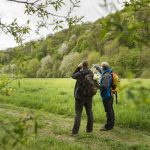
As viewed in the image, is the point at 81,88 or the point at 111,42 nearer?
the point at 111,42

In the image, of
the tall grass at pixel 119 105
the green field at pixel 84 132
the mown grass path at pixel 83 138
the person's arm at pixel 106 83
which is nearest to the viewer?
the tall grass at pixel 119 105

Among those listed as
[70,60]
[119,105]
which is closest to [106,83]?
[119,105]

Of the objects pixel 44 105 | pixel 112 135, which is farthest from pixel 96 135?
pixel 44 105

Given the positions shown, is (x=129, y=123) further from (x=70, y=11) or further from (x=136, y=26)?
(x=136, y=26)

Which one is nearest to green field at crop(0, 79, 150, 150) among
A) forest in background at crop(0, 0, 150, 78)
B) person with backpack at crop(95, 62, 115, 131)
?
person with backpack at crop(95, 62, 115, 131)

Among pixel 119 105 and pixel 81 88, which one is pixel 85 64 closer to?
pixel 81 88

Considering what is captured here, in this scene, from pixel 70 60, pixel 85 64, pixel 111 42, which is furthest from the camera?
pixel 70 60

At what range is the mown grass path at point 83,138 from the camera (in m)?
10.0

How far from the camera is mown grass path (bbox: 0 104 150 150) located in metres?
10.0

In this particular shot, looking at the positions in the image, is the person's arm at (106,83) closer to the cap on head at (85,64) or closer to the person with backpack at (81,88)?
the person with backpack at (81,88)

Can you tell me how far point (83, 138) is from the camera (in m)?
11.6

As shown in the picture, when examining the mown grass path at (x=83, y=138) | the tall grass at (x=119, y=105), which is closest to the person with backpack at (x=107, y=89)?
the mown grass path at (x=83, y=138)

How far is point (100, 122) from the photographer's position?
1513 cm

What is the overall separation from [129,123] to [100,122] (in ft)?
3.59
